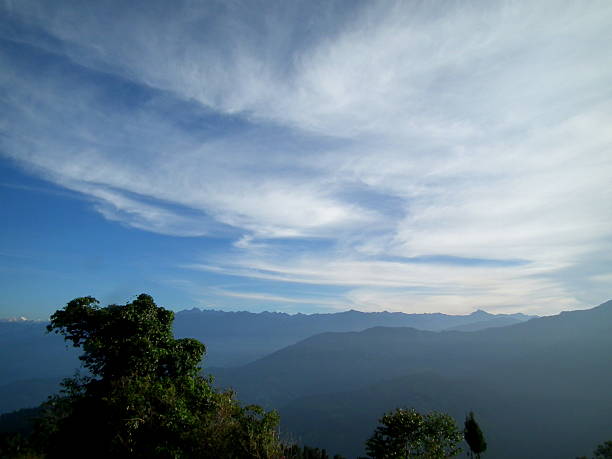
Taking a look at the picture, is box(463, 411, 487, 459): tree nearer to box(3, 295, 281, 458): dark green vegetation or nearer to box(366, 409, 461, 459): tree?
box(366, 409, 461, 459): tree

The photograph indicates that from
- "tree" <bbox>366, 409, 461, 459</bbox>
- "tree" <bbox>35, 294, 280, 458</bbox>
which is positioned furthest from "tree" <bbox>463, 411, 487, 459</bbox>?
"tree" <bbox>35, 294, 280, 458</bbox>

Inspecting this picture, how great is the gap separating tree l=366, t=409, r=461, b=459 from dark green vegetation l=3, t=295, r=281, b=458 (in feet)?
29.6

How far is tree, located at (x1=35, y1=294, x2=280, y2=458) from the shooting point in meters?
17.1

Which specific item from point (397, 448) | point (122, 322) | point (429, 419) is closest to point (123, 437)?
point (122, 322)

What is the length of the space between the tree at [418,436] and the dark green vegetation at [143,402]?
29.6 ft

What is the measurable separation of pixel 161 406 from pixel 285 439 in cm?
699

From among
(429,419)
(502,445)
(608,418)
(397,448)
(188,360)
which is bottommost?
(502,445)

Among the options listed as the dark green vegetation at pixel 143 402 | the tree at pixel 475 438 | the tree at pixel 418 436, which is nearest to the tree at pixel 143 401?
the dark green vegetation at pixel 143 402

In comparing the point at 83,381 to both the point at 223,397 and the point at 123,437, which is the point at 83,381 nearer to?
the point at 123,437

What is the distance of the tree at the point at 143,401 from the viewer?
672 inches

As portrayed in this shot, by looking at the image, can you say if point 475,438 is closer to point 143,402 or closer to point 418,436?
point 418,436

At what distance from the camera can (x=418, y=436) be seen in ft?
75.3

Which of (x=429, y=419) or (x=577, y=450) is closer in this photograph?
(x=429, y=419)

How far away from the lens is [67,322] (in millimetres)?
25547
